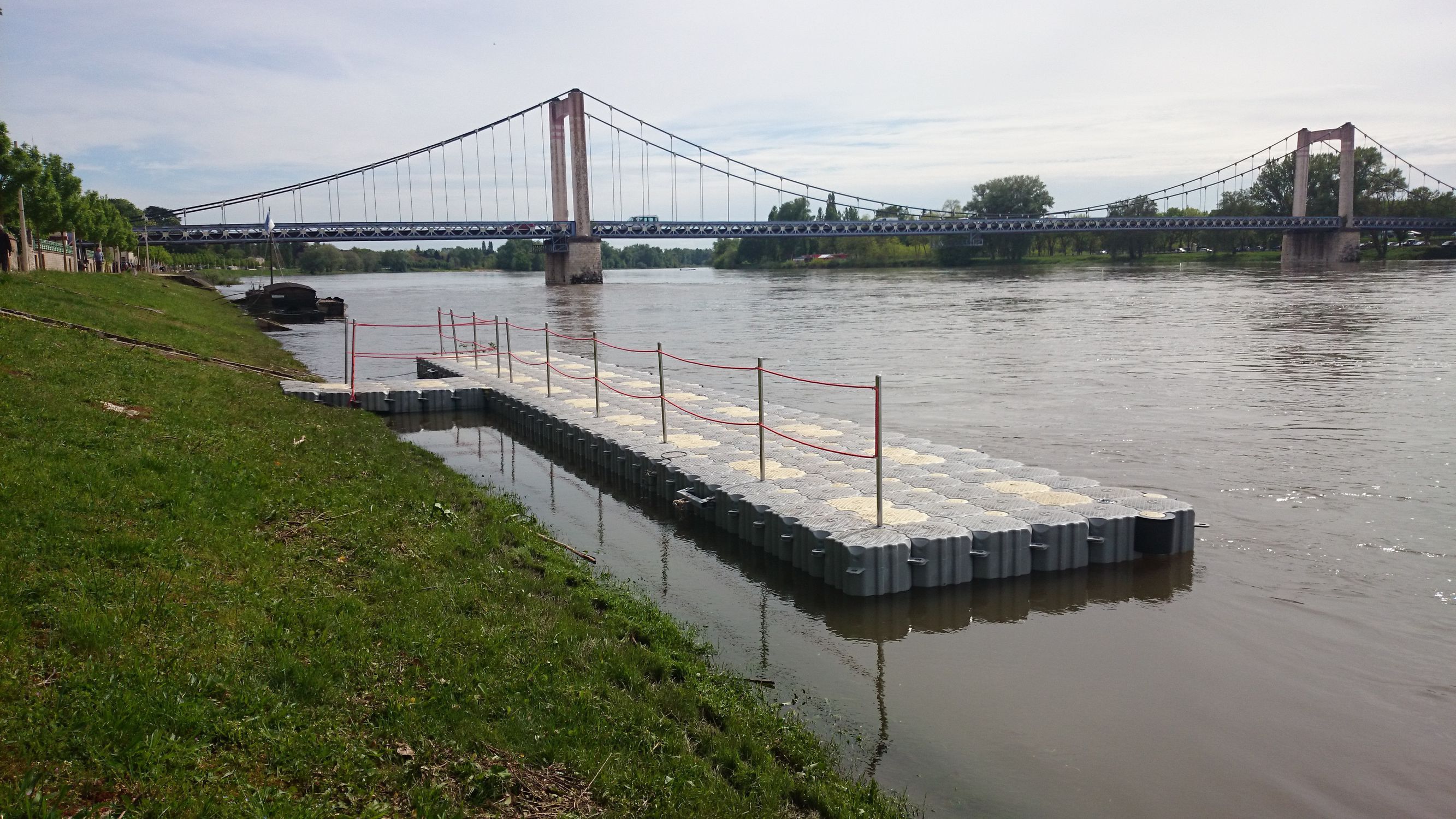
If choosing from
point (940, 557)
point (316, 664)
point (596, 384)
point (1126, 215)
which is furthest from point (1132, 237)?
point (316, 664)

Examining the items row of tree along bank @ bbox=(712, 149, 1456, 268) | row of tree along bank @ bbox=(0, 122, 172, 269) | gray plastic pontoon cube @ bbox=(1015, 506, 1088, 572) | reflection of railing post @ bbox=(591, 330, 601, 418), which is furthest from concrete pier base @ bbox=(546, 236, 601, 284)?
gray plastic pontoon cube @ bbox=(1015, 506, 1088, 572)

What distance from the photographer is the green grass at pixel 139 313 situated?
2031cm

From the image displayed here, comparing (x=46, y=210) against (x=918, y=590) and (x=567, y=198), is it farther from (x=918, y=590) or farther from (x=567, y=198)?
(x=567, y=198)

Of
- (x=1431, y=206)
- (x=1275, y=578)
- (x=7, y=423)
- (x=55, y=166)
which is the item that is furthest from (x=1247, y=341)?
(x=1431, y=206)

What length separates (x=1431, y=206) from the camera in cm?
11706

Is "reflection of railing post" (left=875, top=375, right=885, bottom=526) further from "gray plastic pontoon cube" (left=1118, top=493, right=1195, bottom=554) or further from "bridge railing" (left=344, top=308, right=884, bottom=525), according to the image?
"gray plastic pontoon cube" (left=1118, top=493, right=1195, bottom=554)

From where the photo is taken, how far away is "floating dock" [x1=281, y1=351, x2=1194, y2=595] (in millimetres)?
9250

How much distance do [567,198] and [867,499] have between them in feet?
315

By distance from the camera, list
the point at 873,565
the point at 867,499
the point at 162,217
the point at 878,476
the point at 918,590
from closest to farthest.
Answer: the point at 873,565
the point at 918,590
the point at 878,476
the point at 867,499
the point at 162,217

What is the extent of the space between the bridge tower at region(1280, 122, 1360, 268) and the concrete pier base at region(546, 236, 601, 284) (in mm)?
69494

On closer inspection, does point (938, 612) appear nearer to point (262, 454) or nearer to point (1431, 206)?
Answer: point (262, 454)

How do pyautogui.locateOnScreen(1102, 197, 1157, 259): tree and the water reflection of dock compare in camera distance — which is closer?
the water reflection of dock

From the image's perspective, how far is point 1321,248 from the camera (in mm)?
110188

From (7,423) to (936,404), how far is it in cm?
1642
